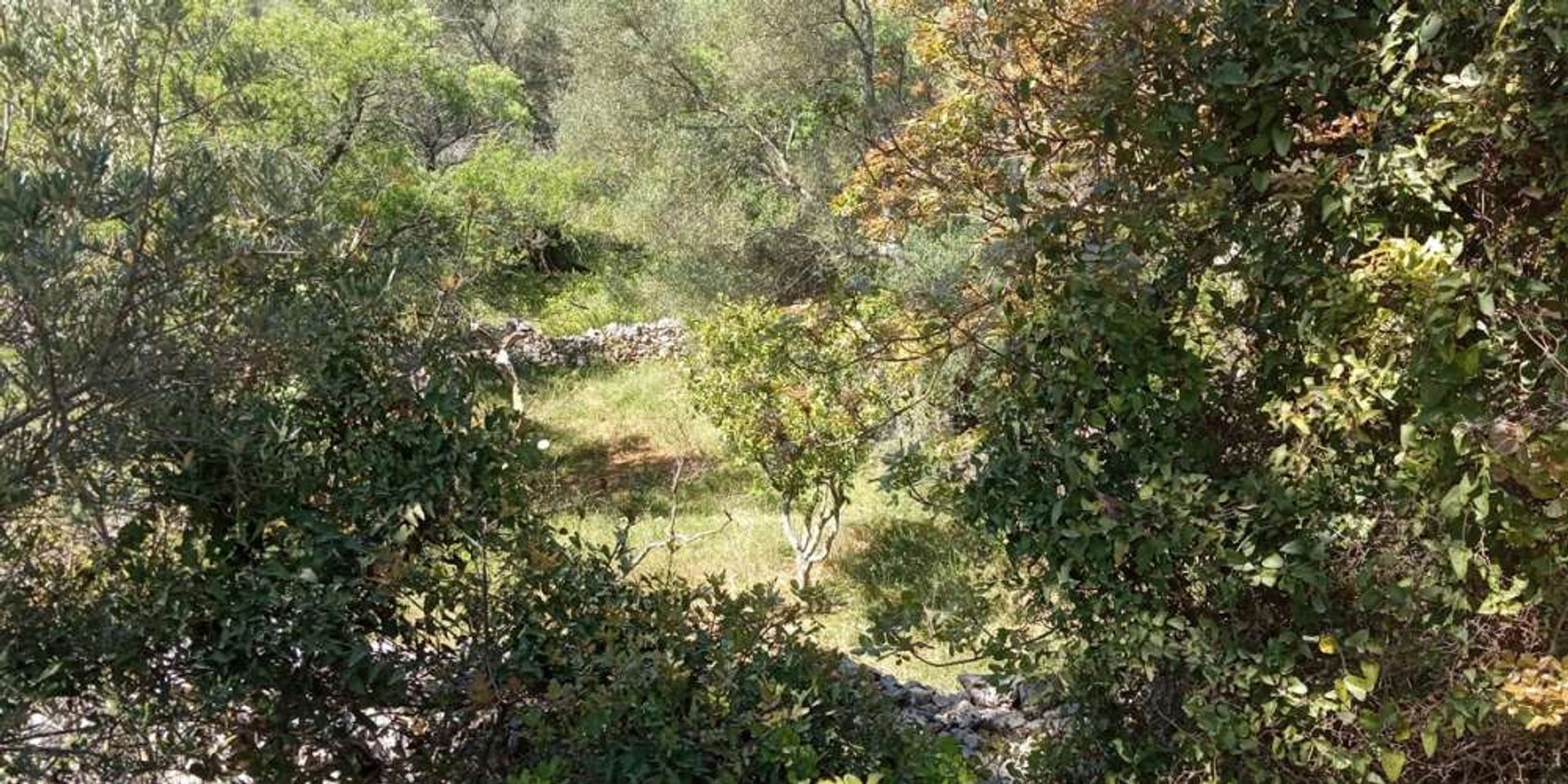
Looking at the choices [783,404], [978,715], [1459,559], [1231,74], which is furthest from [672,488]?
[1459,559]

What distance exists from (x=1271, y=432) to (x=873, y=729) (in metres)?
1.42

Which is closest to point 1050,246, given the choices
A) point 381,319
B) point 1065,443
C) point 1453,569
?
point 1065,443

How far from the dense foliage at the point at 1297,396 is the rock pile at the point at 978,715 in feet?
2.96

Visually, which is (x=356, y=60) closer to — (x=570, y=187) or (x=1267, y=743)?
(x=570, y=187)

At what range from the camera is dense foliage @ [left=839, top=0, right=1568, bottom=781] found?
2232 millimetres

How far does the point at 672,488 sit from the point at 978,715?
2683 mm

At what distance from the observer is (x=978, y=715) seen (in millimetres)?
4891

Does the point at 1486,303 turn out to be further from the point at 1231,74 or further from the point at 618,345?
the point at 618,345

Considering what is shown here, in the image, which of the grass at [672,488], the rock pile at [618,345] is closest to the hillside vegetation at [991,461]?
the grass at [672,488]

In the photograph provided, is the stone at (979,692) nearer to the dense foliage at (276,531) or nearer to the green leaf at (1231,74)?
the dense foliage at (276,531)

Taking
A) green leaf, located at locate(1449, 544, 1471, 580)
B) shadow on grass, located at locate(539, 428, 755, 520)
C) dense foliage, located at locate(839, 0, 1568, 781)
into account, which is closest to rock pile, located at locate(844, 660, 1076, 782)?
dense foliage, located at locate(839, 0, 1568, 781)

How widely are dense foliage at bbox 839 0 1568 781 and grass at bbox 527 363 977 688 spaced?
8.21ft

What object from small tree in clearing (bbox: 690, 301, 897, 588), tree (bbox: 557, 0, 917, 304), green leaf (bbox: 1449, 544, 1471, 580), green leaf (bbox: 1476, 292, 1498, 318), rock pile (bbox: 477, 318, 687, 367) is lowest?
green leaf (bbox: 1449, 544, 1471, 580)

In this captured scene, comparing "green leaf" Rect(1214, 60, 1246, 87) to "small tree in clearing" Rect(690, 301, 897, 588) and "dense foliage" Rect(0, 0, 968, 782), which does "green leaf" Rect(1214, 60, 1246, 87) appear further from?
"small tree in clearing" Rect(690, 301, 897, 588)
